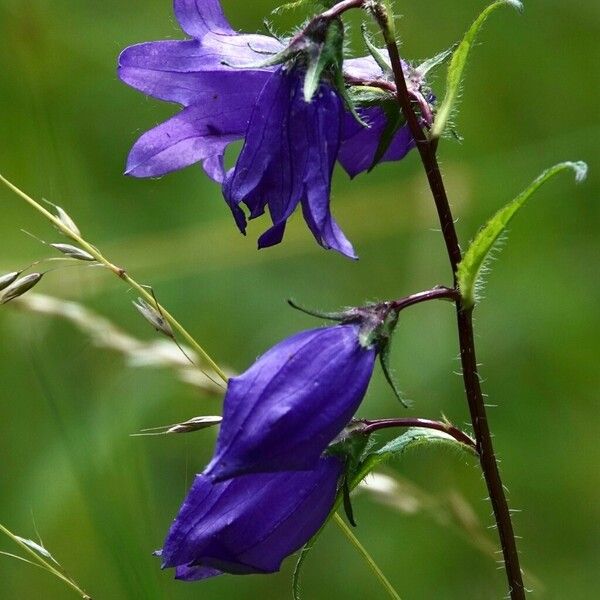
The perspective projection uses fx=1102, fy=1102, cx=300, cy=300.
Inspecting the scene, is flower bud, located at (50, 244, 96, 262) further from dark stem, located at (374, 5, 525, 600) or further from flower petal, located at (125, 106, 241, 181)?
dark stem, located at (374, 5, 525, 600)

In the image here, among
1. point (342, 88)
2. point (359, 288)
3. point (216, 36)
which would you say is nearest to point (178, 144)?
point (216, 36)

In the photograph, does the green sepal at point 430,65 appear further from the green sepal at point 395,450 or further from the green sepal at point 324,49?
the green sepal at point 395,450

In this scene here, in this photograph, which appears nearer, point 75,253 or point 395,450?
point 395,450

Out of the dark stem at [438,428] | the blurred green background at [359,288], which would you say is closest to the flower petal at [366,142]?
the dark stem at [438,428]

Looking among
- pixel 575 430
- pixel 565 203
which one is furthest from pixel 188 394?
pixel 565 203

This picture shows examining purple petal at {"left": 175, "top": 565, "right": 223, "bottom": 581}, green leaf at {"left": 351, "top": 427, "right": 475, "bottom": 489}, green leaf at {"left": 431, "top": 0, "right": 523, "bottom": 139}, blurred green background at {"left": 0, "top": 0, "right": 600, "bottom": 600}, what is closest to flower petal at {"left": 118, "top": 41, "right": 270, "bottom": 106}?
green leaf at {"left": 431, "top": 0, "right": 523, "bottom": 139}

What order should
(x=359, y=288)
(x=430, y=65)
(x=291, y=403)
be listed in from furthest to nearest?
(x=359, y=288) < (x=430, y=65) < (x=291, y=403)

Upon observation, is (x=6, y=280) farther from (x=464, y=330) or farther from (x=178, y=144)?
(x=464, y=330)

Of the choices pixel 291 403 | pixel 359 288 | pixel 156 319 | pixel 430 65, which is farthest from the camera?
pixel 359 288
